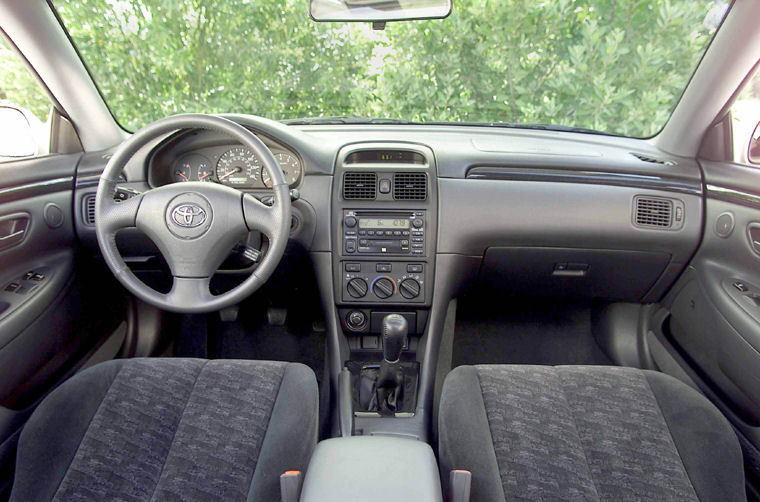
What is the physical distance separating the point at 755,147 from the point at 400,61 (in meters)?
1.42

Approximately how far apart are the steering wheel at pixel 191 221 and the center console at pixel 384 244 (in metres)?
0.47

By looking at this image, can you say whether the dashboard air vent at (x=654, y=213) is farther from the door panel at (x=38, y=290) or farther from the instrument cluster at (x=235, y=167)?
the door panel at (x=38, y=290)

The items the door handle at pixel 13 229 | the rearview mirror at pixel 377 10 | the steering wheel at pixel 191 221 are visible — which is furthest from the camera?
the rearview mirror at pixel 377 10

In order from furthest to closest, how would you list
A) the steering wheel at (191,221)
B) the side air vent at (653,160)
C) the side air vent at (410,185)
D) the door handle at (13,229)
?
the side air vent at (653,160), the side air vent at (410,185), the door handle at (13,229), the steering wheel at (191,221)

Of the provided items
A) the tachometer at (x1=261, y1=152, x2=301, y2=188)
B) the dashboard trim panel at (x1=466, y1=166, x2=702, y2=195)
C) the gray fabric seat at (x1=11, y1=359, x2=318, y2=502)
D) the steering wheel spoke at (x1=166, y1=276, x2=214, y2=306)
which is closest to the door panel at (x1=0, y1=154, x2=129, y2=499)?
the gray fabric seat at (x1=11, y1=359, x2=318, y2=502)

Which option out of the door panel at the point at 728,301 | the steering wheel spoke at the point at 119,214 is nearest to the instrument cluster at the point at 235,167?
the steering wheel spoke at the point at 119,214

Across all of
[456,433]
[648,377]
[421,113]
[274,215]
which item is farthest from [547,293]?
[274,215]

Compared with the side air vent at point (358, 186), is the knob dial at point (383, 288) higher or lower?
lower

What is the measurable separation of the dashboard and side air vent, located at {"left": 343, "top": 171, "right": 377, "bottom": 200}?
0.60ft

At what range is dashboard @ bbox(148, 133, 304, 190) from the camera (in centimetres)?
219

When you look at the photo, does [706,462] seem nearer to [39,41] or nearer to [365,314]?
[365,314]

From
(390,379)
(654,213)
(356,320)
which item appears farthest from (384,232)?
A: (654,213)

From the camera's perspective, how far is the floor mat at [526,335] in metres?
2.92

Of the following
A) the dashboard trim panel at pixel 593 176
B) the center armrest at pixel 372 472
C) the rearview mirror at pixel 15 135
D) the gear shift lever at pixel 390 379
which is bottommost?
the gear shift lever at pixel 390 379
